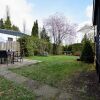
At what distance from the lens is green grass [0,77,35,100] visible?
5.18 meters

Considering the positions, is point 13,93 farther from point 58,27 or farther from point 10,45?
point 58,27

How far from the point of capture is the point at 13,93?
561 cm

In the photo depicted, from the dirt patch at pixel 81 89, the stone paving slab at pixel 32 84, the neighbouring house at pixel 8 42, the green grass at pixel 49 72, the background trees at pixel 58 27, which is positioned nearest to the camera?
the dirt patch at pixel 81 89

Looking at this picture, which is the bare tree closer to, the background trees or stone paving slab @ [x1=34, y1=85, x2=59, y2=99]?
the background trees

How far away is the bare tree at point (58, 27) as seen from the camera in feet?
97.0

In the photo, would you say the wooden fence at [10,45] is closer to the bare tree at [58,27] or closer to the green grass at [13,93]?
the bare tree at [58,27]

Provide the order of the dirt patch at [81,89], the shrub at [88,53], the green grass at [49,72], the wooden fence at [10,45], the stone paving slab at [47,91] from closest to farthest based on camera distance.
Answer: the dirt patch at [81,89], the stone paving slab at [47,91], the green grass at [49,72], the shrub at [88,53], the wooden fence at [10,45]

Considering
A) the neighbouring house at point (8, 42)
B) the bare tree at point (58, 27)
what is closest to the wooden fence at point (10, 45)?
the neighbouring house at point (8, 42)

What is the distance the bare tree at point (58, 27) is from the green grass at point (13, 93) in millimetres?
22639

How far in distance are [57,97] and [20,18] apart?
156 ft

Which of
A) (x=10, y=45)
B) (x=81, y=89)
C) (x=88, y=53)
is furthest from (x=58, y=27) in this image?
Result: (x=81, y=89)

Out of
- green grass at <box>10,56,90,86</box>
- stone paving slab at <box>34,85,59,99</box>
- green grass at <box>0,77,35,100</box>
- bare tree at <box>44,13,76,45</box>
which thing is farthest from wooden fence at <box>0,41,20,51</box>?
stone paving slab at <box>34,85,59,99</box>

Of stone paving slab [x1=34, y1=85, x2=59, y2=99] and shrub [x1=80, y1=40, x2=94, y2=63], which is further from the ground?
shrub [x1=80, y1=40, x2=94, y2=63]

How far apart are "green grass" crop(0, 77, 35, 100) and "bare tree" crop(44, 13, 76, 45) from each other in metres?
22.6
